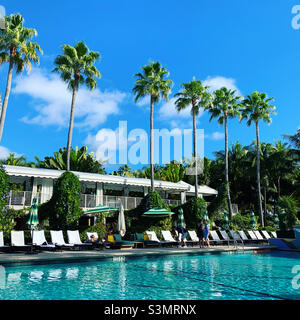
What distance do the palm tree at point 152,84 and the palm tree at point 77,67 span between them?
3870mm

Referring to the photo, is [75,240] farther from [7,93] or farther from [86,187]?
[86,187]

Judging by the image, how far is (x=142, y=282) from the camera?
25.6ft

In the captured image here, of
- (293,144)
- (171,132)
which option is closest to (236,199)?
(293,144)

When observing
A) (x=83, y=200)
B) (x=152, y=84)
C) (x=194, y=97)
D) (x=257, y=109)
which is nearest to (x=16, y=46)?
(x=152, y=84)

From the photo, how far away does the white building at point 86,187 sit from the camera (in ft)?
67.6

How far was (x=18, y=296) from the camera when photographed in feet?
20.1

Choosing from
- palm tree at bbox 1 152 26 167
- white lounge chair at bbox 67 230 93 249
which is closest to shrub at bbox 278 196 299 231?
white lounge chair at bbox 67 230 93 249

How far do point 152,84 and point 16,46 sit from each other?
1097cm

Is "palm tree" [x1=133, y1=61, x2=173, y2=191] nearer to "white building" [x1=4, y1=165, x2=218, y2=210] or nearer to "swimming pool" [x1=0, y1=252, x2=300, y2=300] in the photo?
"white building" [x1=4, y1=165, x2=218, y2=210]

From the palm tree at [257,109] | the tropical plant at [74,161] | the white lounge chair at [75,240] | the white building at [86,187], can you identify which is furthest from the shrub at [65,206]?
the palm tree at [257,109]

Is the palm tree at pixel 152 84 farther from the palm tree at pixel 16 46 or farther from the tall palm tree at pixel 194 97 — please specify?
the palm tree at pixel 16 46
